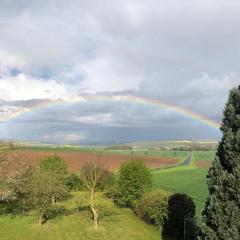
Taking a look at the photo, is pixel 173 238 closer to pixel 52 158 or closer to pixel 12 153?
pixel 12 153

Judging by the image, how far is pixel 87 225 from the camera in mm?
48406

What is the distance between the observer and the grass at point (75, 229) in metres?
42.9

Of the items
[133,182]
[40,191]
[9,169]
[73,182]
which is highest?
[9,169]

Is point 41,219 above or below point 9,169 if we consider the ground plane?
below

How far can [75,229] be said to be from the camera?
152ft

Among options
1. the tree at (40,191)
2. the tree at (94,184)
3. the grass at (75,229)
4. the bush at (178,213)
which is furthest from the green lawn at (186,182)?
the tree at (40,191)

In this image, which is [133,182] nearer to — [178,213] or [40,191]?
[40,191]

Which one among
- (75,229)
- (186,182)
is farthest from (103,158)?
(75,229)

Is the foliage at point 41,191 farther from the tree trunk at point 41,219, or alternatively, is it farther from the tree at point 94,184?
the tree at point 94,184

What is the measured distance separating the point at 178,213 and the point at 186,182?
154 feet

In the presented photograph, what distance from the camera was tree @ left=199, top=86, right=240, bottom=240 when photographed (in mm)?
17578

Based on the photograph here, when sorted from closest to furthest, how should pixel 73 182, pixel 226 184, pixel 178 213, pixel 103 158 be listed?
pixel 226 184 < pixel 178 213 < pixel 73 182 < pixel 103 158

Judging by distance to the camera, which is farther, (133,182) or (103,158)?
(103,158)

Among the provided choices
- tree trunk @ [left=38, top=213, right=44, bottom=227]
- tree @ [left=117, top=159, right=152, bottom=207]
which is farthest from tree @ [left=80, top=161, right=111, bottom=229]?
tree trunk @ [left=38, top=213, right=44, bottom=227]
